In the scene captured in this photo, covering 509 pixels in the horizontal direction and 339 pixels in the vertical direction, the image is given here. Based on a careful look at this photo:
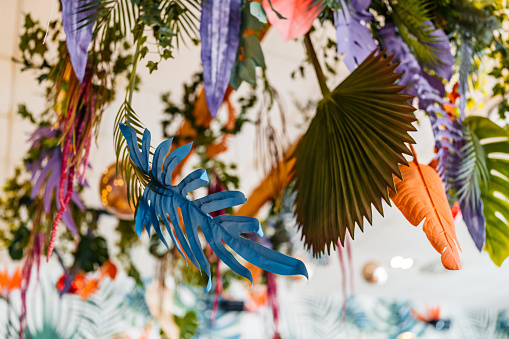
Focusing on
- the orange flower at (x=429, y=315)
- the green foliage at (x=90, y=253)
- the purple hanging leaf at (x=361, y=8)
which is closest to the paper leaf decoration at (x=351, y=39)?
the purple hanging leaf at (x=361, y=8)

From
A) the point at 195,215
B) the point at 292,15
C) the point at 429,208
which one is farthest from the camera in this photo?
the point at 292,15

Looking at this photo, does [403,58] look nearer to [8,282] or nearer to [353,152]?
[353,152]

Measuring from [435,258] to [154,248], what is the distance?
11.3ft

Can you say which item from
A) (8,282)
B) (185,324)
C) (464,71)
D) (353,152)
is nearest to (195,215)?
(353,152)

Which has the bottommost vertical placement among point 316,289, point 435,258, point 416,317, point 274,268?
point 416,317

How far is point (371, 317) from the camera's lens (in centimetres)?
494

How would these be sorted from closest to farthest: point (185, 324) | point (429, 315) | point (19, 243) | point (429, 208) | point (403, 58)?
point (429, 208) < point (403, 58) < point (19, 243) < point (185, 324) < point (429, 315)

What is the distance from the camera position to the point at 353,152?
64 cm

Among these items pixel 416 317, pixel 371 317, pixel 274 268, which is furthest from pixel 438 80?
pixel 416 317

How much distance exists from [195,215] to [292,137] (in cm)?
266

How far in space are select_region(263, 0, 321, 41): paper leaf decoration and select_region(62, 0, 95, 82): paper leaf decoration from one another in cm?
26

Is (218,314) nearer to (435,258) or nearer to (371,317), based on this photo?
(371,317)

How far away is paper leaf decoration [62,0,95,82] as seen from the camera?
0.65 metres

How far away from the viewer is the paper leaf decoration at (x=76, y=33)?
0.65m
